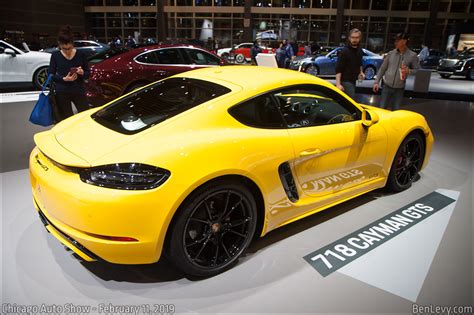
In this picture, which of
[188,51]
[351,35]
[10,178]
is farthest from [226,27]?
[10,178]

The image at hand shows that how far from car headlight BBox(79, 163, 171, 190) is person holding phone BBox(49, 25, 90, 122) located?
2.94 m

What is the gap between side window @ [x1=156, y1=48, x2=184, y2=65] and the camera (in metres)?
7.59

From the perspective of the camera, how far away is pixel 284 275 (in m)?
2.53

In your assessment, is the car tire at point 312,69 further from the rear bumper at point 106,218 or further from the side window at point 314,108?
the rear bumper at point 106,218

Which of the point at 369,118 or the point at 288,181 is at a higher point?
the point at 369,118

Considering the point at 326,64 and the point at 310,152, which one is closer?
the point at 310,152

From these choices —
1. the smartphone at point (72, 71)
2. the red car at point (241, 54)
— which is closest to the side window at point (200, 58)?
the smartphone at point (72, 71)

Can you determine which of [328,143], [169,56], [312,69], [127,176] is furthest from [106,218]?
[312,69]

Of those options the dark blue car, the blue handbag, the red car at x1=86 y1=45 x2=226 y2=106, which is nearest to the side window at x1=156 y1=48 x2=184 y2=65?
the red car at x1=86 y1=45 x2=226 y2=106

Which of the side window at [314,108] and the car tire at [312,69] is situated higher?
the side window at [314,108]

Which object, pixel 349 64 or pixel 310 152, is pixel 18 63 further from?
pixel 310 152

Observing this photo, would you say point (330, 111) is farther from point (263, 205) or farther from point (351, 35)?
point (351, 35)

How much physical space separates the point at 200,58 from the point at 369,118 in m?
5.45

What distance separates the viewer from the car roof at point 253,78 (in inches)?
107
